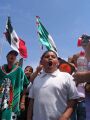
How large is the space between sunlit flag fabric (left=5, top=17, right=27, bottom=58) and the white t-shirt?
5334 millimetres

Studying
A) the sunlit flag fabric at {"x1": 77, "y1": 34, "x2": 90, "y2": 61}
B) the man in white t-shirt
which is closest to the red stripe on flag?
the man in white t-shirt

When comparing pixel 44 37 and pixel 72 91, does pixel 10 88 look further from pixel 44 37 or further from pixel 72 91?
pixel 44 37

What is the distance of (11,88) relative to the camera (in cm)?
706

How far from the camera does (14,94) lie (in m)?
7.07

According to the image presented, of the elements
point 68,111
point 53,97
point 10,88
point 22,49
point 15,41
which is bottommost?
point 68,111

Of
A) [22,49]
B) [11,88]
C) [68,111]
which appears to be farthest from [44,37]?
[68,111]

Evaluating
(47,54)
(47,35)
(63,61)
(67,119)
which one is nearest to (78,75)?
(67,119)

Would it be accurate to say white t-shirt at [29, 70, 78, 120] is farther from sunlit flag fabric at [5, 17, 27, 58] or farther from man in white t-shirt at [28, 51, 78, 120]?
sunlit flag fabric at [5, 17, 27, 58]

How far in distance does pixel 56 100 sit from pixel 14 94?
2.30 metres

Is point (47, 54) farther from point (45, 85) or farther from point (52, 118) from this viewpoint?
point (52, 118)

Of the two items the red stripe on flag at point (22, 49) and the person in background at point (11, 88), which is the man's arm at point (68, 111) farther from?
the red stripe on flag at point (22, 49)

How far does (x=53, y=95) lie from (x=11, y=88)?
2.29 m

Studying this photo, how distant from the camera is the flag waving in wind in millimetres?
10564

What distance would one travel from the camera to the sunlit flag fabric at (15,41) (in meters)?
10.5
